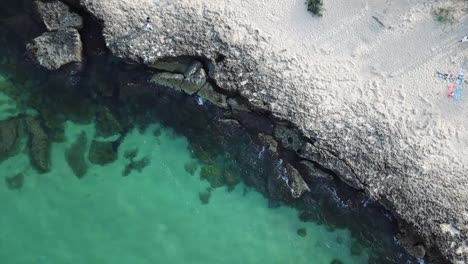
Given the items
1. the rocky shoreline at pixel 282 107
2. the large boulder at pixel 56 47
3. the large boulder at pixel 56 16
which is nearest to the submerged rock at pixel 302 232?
the rocky shoreline at pixel 282 107

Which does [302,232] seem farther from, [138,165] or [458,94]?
[458,94]

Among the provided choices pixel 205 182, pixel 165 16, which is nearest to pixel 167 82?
pixel 165 16

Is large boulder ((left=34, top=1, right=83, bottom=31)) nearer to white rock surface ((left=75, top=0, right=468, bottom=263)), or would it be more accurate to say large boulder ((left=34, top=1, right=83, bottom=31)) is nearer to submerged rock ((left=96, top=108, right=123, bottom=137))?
white rock surface ((left=75, top=0, right=468, bottom=263))

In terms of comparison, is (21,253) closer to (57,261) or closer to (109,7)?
(57,261)

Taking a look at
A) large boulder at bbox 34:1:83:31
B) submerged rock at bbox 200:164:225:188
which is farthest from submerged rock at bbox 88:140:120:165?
large boulder at bbox 34:1:83:31

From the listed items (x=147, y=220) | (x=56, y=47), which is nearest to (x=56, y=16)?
(x=56, y=47)

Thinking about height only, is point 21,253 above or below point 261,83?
below
